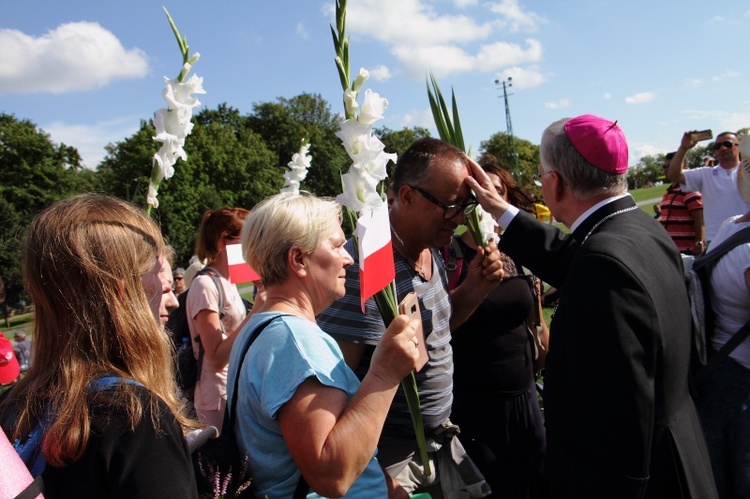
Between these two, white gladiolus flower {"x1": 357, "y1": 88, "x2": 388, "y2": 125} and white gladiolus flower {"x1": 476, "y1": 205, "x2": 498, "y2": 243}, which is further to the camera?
white gladiolus flower {"x1": 476, "y1": 205, "x2": 498, "y2": 243}

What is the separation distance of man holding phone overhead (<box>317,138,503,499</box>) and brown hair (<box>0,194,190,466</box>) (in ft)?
3.29

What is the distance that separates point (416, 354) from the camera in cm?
170

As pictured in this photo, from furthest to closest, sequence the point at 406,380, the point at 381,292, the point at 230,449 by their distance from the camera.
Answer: the point at 406,380
the point at 381,292
the point at 230,449

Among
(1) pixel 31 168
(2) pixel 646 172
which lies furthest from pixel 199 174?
(2) pixel 646 172

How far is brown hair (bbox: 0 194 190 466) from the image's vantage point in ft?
4.10

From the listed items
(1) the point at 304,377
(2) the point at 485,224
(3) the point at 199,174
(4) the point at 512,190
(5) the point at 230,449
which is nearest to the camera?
(1) the point at 304,377

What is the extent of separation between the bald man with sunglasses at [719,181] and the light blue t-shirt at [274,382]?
19.0ft

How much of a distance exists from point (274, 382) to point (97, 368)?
457 mm

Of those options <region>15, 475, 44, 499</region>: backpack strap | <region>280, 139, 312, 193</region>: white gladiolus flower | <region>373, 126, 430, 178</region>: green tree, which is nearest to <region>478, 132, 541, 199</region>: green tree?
<region>373, 126, 430, 178</region>: green tree

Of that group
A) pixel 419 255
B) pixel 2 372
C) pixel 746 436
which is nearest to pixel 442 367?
pixel 419 255

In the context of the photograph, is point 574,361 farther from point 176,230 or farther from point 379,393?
point 176,230

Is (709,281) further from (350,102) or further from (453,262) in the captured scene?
(350,102)

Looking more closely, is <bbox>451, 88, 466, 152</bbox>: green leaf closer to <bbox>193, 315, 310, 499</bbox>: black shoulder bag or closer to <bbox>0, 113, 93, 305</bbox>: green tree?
<bbox>193, 315, 310, 499</bbox>: black shoulder bag

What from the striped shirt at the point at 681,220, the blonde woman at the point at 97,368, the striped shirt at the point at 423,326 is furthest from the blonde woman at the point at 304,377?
the striped shirt at the point at 681,220
